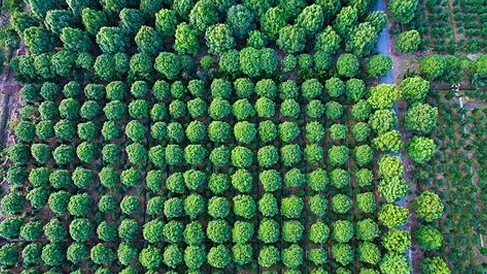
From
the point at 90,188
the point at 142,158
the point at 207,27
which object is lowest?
the point at 90,188

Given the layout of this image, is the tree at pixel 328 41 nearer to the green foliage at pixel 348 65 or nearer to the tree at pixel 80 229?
the green foliage at pixel 348 65

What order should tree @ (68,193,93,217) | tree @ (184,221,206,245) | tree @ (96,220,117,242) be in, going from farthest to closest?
tree @ (68,193,93,217) → tree @ (96,220,117,242) → tree @ (184,221,206,245)

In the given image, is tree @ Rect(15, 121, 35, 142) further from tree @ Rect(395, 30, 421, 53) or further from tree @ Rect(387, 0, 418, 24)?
tree @ Rect(387, 0, 418, 24)

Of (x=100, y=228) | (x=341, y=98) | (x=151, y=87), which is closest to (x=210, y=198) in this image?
(x=100, y=228)

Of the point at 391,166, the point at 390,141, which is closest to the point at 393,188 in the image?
the point at 391,166

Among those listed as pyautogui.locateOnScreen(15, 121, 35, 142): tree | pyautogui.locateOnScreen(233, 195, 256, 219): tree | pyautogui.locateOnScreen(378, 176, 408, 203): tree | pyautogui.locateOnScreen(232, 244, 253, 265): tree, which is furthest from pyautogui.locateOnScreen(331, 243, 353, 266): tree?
pyautogui.locateOnScreen(15, 121, 35, 142): tree

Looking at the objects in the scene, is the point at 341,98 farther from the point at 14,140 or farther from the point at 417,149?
the point at 14,140

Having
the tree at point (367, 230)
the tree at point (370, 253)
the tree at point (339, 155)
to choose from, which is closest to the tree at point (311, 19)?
the tree at point (339, 155)
